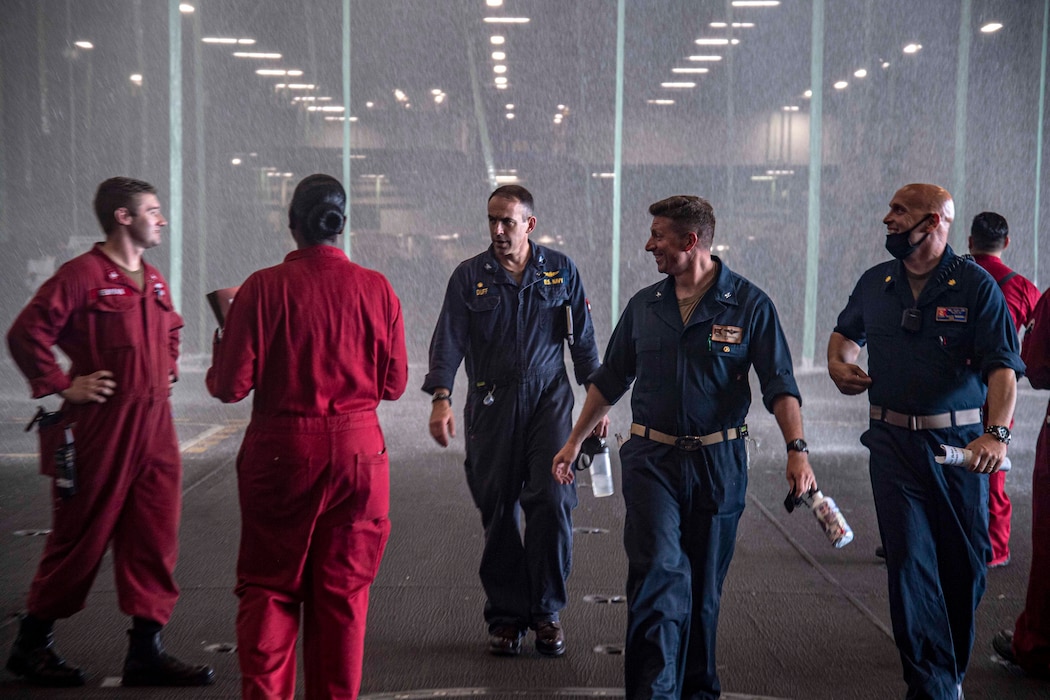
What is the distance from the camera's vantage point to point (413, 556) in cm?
464

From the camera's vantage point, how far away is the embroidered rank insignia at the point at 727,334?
2.82m

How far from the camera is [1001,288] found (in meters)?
4.23

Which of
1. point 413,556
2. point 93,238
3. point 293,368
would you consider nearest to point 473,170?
point 93,238

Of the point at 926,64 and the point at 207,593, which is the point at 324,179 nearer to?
the point at 207,593

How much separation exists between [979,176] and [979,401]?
785cm

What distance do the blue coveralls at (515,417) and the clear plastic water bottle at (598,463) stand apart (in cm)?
13

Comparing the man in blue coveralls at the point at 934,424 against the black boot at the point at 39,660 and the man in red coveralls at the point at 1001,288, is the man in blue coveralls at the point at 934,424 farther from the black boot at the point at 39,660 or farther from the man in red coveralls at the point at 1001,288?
the black boot at the point at 39,660

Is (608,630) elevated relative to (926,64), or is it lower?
lower

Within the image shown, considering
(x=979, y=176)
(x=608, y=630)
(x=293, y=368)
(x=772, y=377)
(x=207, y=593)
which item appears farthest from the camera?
(x=979, y=176)

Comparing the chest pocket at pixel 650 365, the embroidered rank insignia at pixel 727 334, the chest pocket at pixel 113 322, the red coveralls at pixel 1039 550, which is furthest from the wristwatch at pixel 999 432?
the chest pocket at pixel 113 322

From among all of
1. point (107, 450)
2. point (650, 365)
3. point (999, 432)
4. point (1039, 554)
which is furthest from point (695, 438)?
point (107, 450)

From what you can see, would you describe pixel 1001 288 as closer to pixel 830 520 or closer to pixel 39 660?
pixel 830 520

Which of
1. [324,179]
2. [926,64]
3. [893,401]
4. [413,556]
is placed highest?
[926,64]

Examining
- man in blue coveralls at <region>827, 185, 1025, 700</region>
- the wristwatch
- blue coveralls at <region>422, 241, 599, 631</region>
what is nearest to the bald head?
man in blue coveralls at <region>827, 185, 1025, 700</region>
